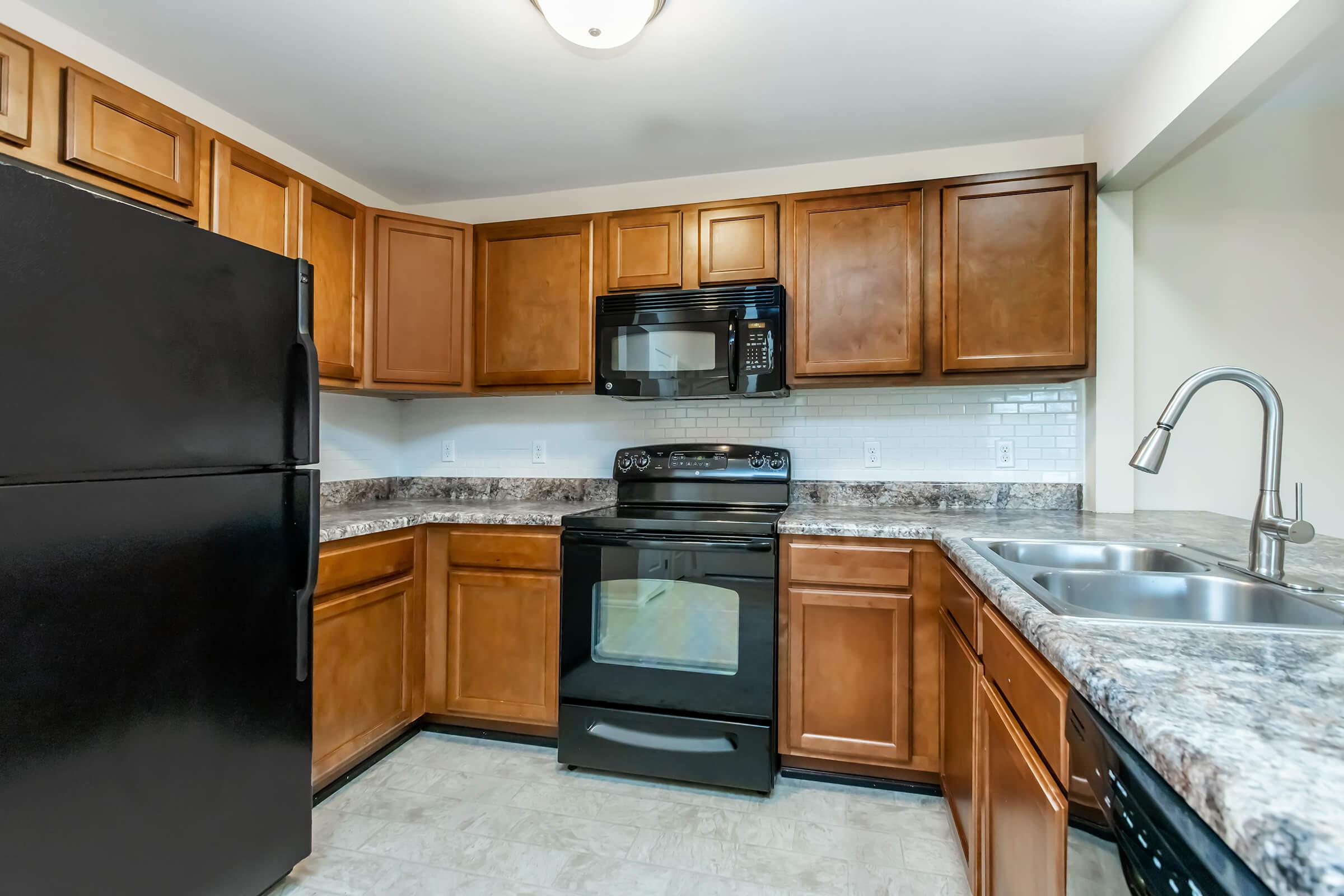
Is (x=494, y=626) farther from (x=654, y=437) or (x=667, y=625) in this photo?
(x=654, y=437)

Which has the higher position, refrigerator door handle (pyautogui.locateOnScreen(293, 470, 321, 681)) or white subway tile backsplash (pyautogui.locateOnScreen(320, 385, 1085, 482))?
white subway tile backsplash (pyautogui.locateOnScreen(320, 385, 1085, 482))

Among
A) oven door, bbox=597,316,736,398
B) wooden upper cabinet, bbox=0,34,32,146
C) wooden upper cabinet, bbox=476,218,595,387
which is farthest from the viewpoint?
wooden upper cabinet, bbox=476,218,595,387

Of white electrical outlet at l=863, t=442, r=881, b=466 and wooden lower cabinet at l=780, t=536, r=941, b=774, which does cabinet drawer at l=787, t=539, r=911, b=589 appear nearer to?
wooden lower cabinet at l=780, t=536, r=941, b=774

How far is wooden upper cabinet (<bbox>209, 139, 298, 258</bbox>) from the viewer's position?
1.90 meters

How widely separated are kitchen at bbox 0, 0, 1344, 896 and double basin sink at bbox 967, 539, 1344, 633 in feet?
0.04

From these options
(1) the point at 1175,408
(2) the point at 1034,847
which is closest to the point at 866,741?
(2) the point at 1034,847

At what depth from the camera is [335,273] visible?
92.4 inches

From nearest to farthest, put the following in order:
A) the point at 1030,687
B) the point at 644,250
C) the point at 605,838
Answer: the point at 1030,687, the point at 605,838, the point at 644,250

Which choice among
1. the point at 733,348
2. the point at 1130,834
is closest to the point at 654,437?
the point at 733,348

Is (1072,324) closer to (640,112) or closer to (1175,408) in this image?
(1175,408)

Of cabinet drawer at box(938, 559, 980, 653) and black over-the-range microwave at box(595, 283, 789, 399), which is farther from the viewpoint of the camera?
black over-the-range microwave at box(595, 283, 789, 399)

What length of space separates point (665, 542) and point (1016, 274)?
156 cm

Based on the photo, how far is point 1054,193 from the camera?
2146 millimetres

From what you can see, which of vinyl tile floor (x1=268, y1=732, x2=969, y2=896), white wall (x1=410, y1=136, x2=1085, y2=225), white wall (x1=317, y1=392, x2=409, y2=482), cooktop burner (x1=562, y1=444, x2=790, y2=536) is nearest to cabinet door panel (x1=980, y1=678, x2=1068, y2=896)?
vinyl tile floor (x1=268, y1=732, x2=969, y2=896)
